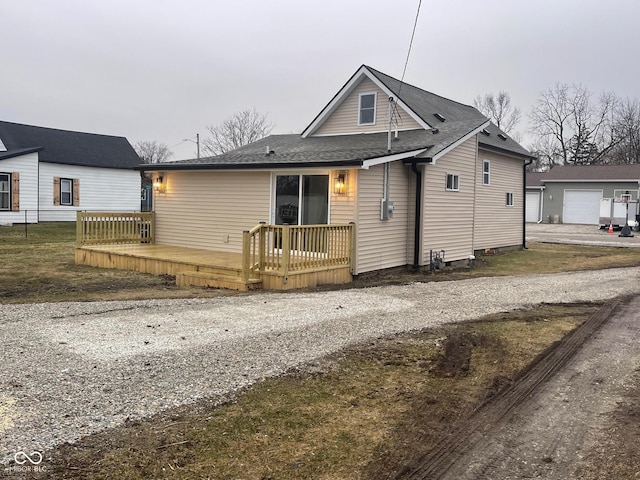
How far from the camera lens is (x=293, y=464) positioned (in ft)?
11.0

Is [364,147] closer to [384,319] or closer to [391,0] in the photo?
[391,0]

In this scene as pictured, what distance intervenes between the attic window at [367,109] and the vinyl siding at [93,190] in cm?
1709

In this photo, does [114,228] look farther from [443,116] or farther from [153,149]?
[153,149]

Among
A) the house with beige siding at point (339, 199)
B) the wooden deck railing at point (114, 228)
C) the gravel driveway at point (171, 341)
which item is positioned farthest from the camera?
the wooden deck railing at point (114, 228)

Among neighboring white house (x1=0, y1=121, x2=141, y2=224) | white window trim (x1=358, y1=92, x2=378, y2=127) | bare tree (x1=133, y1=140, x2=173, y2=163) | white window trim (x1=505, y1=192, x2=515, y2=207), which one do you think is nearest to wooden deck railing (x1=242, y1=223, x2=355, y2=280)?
white window trim (x1=358, y1=92, x2=378, y2=127)

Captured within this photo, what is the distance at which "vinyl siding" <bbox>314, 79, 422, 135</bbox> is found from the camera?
15508mm

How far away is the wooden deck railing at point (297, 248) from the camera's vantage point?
9.98 m

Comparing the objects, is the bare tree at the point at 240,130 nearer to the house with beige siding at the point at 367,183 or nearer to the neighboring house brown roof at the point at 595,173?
the neighboring house brown roof at the point at 595,173

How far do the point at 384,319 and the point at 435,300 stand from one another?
6.48 feet

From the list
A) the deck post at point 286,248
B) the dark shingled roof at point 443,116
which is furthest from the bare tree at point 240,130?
the deck post at point 286,248

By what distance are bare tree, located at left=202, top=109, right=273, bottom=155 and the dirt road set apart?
47964 millimetres

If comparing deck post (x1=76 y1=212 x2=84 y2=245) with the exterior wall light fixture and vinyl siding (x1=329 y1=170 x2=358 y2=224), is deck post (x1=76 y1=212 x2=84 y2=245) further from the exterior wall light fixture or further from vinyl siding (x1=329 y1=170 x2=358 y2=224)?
the exterior wall light fixture

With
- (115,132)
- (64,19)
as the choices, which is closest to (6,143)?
(64,19)

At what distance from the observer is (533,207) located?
39375mm
